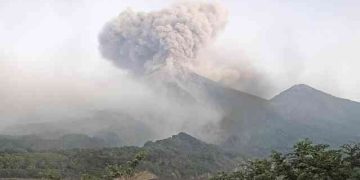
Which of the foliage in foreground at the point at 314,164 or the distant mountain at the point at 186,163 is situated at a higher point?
the distant mountain at the point at 186,163

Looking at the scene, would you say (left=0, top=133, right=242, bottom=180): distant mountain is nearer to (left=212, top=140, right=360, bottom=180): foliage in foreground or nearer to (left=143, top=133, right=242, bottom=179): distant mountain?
(left=143, top=133, right=242, bottom=179): distant mountain

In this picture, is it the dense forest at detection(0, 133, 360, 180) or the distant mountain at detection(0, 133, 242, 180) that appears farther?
the distant mountain at detection(0, 133, 242, 180)

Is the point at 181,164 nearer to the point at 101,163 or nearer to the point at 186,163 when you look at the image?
the point at 186,163

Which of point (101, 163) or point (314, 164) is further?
point (101, 163)

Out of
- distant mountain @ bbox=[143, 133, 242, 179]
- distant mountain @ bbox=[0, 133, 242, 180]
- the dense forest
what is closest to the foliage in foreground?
the dense forest

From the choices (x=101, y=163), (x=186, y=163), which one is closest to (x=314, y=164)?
(x=101, y=163)

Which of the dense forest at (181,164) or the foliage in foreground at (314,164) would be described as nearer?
the foliage in foreground at (314,164)

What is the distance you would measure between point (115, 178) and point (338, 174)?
118 ft

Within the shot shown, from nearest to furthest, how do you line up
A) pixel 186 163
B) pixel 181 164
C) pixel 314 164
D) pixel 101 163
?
1. pixel 314 164
2. pixel 101 163
3. pixel 181 164
4. pixel 186 163

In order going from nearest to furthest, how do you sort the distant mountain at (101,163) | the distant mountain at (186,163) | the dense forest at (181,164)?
1. the dense forest at (181,164)
2. the distant mountain at (101,163)
3. the distant mountain at (186,163)

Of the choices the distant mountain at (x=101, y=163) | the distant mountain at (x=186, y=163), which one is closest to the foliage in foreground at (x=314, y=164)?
the distant mountain at (x=101, y=163)

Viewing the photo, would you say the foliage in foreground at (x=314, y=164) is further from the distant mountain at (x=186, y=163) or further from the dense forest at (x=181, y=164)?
the distant mountain at (x=186, y=163)

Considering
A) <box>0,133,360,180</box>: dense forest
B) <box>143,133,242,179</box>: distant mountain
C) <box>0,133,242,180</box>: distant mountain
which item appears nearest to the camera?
<box>0,133,360,180</box>: dense forest

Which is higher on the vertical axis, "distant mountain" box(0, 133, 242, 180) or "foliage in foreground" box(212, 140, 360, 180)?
"distant mountain" box(0, 133, 242, 180)
